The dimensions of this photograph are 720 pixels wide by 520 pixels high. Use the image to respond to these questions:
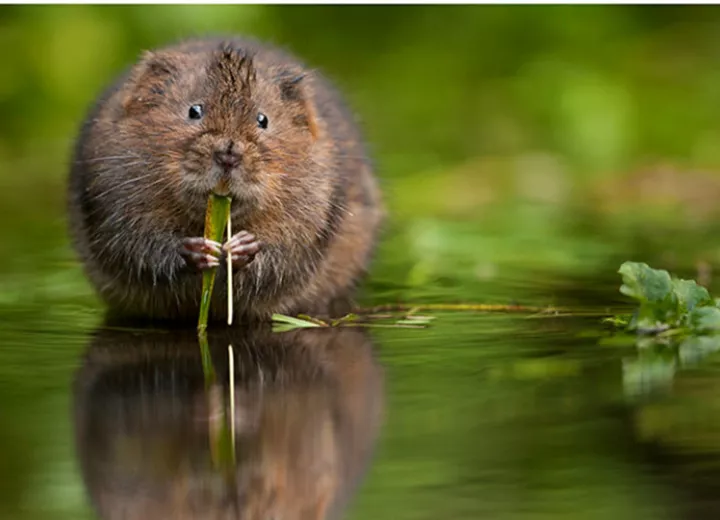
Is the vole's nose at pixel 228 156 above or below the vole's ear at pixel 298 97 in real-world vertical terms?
below

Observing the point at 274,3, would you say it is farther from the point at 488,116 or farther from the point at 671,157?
the point at 671,157

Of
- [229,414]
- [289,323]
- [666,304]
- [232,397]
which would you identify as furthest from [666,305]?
[229,414]

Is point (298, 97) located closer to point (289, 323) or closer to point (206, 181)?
point (206, 181)

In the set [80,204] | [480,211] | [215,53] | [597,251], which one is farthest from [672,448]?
[480,211]

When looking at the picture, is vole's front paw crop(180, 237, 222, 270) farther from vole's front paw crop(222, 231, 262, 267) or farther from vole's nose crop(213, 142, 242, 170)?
vole's nose crop(213, 142, 242, 170)

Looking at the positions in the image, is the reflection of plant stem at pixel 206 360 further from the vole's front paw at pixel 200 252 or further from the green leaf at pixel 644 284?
the green leaf at pixel 644 284

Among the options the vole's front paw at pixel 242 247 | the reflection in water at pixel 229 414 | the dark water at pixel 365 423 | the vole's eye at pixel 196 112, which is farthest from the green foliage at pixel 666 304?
the vole's eye at pixel 196 112
